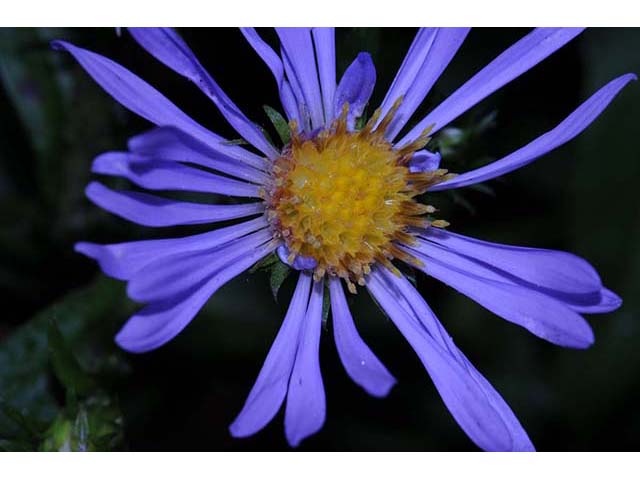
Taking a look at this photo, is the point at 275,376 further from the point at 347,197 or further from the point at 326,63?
the point at 326,63

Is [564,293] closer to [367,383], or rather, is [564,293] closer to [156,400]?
[367,383]

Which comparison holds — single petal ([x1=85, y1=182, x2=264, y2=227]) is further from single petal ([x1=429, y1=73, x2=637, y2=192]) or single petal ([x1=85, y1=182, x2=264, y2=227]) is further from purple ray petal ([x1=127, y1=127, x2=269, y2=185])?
single petal ([x1=429, y1=73, x2=637, y2=192])

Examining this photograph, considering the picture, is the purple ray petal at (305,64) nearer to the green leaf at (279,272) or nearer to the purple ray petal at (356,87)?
the purple ray petal at (356,87)

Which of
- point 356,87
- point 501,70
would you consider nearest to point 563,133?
point 501,70

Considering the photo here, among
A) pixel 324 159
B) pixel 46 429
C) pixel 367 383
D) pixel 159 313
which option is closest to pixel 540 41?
pixel 324 159

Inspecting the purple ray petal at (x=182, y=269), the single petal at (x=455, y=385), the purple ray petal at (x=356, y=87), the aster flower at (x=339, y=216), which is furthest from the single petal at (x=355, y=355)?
the purple ray petal at (x=356, y=87)

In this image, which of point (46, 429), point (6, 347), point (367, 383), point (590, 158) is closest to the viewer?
point (367, 383)
